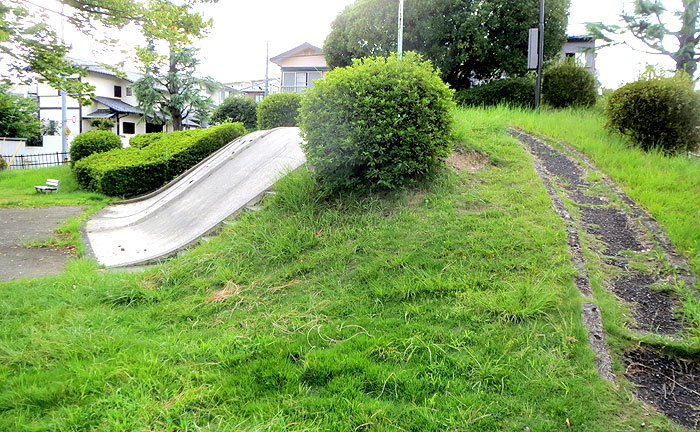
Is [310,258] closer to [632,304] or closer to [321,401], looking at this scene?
[321,401]

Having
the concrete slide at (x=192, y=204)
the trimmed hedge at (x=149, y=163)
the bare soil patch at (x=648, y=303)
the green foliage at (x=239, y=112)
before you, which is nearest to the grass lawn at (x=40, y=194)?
the trimmed hedge at (x=149, y=163)

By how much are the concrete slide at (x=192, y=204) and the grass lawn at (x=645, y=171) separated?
4.08 m

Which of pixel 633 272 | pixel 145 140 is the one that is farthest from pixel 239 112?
pixel 633 272

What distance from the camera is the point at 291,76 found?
31.7m

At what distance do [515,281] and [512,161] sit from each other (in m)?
3.20

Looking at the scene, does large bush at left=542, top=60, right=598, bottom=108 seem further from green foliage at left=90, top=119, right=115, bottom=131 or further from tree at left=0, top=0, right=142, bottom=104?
green foliage at left=90, top=119, right=115, bottom=131

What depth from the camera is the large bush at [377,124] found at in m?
5.19

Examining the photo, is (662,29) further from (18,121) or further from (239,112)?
(18,121)

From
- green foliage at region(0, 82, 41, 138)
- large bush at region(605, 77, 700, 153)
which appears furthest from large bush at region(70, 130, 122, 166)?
green foliage at region(0, 82, 41, 138)

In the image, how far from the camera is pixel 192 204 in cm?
805

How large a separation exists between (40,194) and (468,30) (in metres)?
13.0

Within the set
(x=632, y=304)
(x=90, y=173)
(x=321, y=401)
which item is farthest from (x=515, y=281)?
(x=90, y=173)

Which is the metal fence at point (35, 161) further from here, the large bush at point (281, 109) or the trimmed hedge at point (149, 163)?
the large bush at point (281, 109)

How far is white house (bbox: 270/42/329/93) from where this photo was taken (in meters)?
31.0
